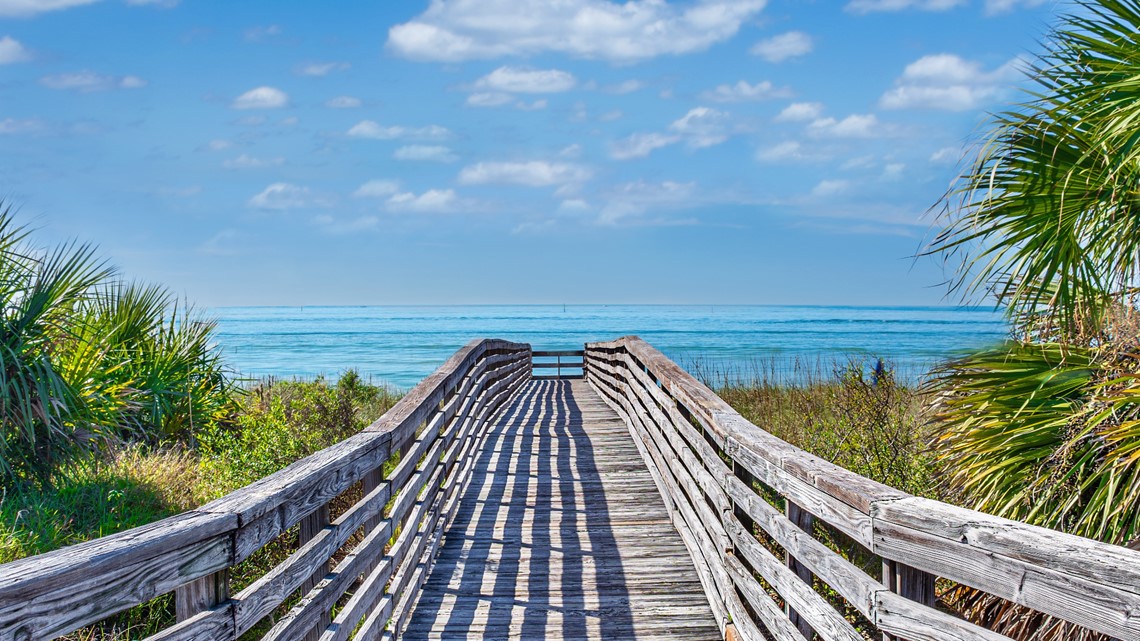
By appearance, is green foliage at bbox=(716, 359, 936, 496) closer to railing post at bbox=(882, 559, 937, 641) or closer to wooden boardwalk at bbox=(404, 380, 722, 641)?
wooden boardwalk at bbox=(404, 380, 722, 641)

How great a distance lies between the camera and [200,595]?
214 centimetres

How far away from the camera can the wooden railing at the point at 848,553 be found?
162 centimetres

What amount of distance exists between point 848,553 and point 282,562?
4393mm

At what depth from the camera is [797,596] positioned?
309 cm

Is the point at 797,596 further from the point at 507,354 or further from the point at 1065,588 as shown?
the point at 507,354

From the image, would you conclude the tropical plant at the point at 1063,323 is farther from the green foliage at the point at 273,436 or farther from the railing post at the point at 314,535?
the green foliage at the point at 273,436

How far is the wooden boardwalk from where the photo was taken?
452 cm

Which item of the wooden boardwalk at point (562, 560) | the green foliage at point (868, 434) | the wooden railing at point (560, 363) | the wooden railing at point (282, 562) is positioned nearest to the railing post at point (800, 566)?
the wooden boardwalk at point (562, 560)

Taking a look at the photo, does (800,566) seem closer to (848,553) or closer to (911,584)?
(911,584)

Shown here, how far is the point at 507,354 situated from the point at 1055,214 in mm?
12070

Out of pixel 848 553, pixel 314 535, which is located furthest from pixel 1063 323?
pixel 314 535

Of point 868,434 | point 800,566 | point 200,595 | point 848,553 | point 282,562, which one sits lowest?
point 848,553

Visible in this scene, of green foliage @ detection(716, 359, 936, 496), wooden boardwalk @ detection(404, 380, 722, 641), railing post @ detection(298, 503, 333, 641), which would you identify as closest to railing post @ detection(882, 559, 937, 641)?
railing post @ detection(298, 503, 333, 641)

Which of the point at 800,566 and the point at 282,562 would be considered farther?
the point at 800,566
